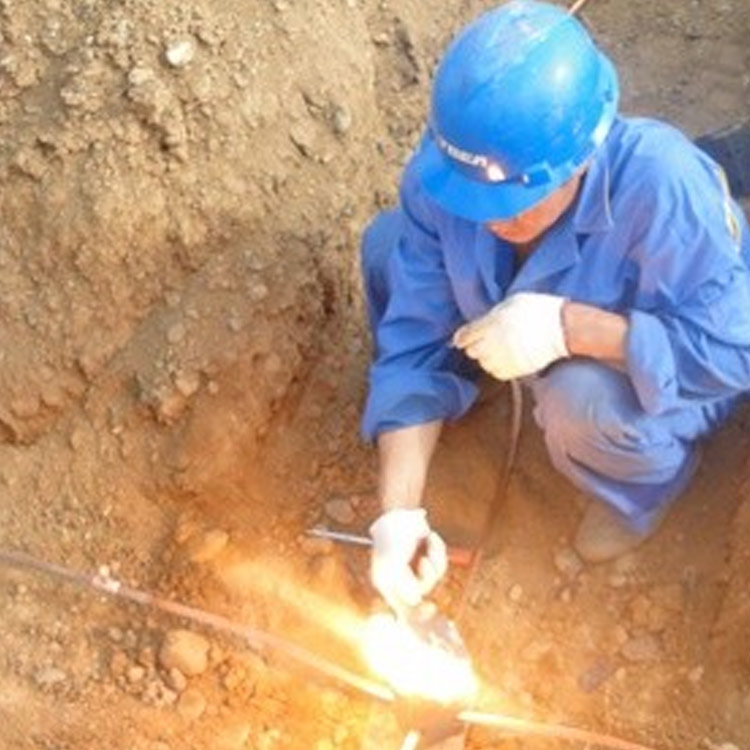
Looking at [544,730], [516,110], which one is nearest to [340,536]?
[544,730]

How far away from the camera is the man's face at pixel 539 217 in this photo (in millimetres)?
2420

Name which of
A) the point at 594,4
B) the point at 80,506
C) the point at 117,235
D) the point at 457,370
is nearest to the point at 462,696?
the point at 457,370

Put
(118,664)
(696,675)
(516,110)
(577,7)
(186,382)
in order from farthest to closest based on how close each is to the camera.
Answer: (577,7) → (186,382) → (118,664) → (696,675) → (516,110)

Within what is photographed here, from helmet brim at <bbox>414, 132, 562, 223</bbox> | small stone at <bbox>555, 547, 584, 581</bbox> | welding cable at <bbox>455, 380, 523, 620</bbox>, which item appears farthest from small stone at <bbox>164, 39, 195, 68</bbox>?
small stone at <bbox>555, 547, 584, 581</bbox>

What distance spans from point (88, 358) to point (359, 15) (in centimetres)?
113

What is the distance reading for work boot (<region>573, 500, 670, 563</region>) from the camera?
9.47 feet

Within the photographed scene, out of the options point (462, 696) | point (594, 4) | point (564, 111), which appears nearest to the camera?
point (564, 111)

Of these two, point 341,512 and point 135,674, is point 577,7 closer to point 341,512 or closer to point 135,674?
point 341,512

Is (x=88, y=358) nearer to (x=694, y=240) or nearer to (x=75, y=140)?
(x=75, y=140)

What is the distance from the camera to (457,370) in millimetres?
2889

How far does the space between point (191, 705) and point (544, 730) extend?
2.30ft

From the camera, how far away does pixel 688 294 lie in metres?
2.47

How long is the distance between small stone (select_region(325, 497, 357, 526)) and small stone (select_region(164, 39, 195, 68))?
3.30 ft

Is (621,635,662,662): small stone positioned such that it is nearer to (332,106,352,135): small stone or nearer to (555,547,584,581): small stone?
(555,547,584,581): small stone
